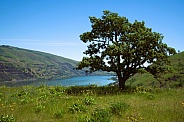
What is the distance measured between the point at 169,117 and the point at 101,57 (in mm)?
13027

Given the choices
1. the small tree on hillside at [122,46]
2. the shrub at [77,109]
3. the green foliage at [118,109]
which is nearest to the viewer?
the green foliage at [118,109]

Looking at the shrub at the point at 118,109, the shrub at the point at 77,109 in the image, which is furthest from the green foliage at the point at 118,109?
the shrub at the point at 77,109

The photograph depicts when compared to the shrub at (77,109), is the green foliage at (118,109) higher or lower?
higher

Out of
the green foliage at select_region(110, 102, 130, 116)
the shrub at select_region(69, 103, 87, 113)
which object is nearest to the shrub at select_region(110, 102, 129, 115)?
the green foliage at select_region(110, 102, 130, 116)

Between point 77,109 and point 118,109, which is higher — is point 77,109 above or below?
below

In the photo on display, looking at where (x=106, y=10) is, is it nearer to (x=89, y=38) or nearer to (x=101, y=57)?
(x=89, y=38)

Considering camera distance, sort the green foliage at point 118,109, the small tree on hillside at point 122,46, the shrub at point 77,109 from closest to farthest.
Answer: the green foliage at point 118,109 → the shrub at point 77,109 → the small tree on hillside at point 122,46

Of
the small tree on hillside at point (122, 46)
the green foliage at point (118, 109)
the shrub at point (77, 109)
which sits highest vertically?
A: the small tree on hillside at point (122, 46)

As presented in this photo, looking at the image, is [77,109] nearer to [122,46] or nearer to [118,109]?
[118,109]

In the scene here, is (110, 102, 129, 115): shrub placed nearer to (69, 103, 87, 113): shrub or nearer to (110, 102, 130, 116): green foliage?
(110, 102, 130, 116): green foliage

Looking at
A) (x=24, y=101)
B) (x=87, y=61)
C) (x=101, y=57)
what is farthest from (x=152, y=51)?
(x=24, y=101)

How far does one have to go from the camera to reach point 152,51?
71.1 feet

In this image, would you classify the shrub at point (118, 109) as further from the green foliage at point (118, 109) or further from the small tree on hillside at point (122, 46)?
the small tree on hillside at point (122, 46)

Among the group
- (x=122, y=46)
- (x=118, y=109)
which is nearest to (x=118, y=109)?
(x=118, y=109)
